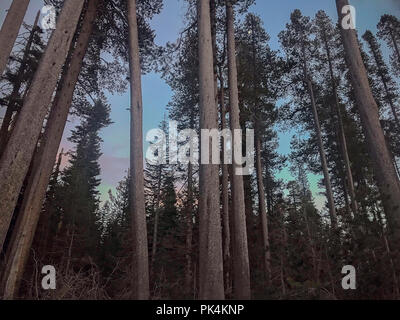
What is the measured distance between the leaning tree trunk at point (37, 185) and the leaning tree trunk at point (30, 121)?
1.32m

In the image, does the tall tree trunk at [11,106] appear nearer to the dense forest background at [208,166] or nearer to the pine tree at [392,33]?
the dense forest background at [208,166]

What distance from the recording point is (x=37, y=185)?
623 centimetres

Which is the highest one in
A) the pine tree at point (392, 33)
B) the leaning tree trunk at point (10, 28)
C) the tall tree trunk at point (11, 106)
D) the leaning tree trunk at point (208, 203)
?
the pine tree at point (392, 33)

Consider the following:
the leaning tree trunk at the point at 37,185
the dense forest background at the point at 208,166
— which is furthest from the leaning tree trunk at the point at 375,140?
the leaning tree trunk at the point at 37,185

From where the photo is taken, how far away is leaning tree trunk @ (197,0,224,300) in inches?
199

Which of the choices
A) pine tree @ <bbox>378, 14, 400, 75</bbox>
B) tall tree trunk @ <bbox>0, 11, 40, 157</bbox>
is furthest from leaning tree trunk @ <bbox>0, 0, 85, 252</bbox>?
pine tree @ <bbox>378, 14, 400, 75</bbox>

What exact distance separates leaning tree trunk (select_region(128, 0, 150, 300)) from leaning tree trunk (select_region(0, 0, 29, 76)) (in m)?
2.67

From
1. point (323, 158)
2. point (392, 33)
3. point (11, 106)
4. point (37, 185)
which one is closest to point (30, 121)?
point (37, 185)

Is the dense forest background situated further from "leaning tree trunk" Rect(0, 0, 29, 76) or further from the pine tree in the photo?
"leaning tree trunk" Rect(0, 0, 29, 76)

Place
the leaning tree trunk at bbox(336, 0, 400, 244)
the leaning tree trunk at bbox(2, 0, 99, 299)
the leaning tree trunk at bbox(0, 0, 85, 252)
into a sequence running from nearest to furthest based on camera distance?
the leaning tree trunk at bbox(0, 0, 85, 252) < the leaning tree trunk at bbox(2, 0, 99, 299) < the leaning tree trunk at bbox(336, 0, 400, 244)

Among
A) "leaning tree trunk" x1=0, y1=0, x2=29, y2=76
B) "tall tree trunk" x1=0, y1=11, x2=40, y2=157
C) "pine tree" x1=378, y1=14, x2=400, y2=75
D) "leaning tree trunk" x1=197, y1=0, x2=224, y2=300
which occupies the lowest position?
"leaning tree trunk" x1=197, y1=0, x2=224, y2=300

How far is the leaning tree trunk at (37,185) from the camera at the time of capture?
5438 millimetres

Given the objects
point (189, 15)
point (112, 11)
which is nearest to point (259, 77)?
point (189, 15)

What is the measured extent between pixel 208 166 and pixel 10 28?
5996mm
